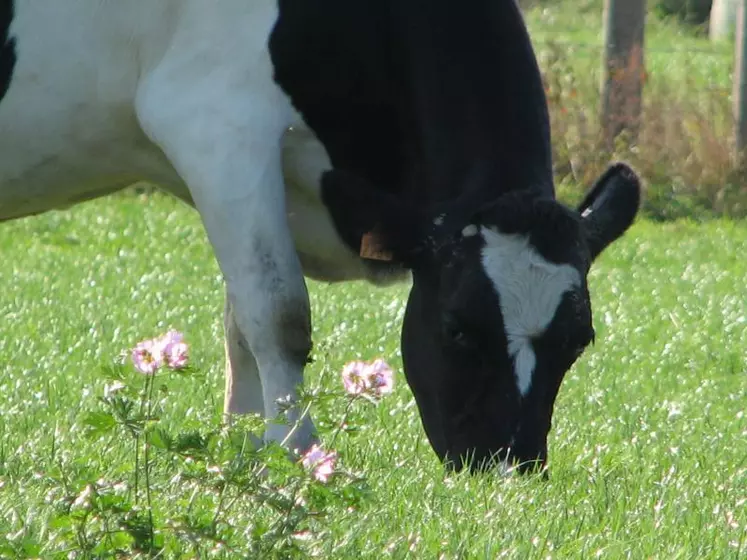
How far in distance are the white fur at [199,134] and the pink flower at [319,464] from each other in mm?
1337

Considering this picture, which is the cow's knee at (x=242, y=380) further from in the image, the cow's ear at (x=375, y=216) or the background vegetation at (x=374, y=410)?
the cow's ear at (x=375, y=216)

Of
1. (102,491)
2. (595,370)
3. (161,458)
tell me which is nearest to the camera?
(102,491)

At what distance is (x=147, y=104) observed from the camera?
4.45 m

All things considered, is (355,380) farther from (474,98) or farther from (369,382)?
(474,98)

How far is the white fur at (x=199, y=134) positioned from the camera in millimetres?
4383

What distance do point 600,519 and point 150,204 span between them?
821cm

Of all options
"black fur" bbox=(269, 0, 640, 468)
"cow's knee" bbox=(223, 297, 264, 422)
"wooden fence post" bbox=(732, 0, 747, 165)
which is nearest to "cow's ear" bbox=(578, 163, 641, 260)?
"black fur" bbox=(269, 0, 640, 468)

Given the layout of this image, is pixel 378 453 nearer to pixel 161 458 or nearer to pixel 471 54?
pixel 161 458

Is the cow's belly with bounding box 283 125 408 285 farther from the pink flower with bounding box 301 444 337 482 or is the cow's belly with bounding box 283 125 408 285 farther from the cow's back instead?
the pink flower with bounding box 301 444 337 482

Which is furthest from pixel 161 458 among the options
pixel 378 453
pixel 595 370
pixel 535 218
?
pixel 595 370

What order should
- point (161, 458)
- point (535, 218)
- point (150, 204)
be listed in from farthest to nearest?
point (150, 204)
point (161, 458)
point (535, 218)

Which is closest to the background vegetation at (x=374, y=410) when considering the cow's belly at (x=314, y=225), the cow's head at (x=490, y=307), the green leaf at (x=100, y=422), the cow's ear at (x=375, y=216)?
the green leaf at (x=100, y=422)

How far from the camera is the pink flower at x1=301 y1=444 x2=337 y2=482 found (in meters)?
3.03

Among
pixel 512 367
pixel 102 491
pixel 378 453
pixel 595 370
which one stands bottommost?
pixel 595 370
